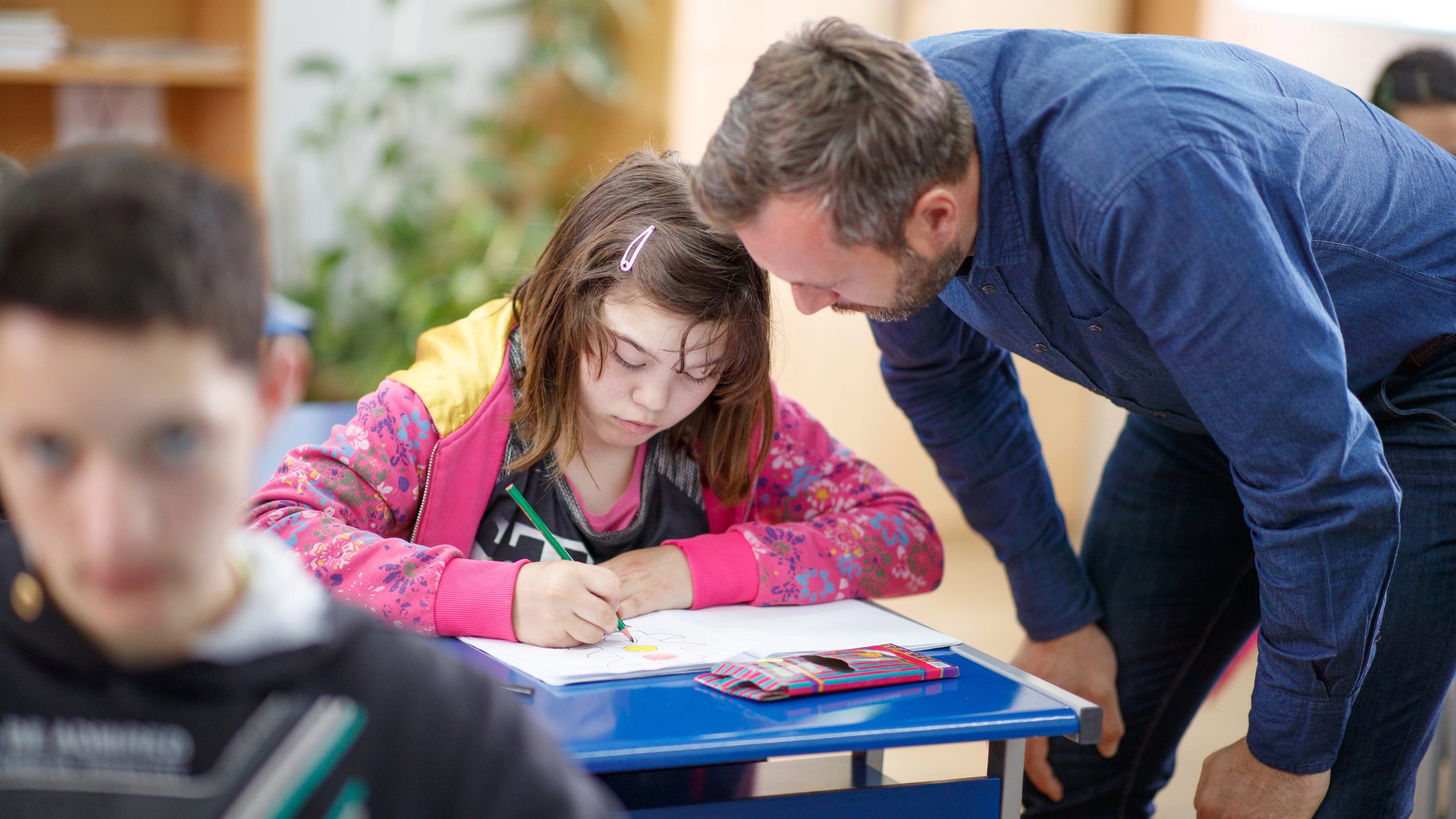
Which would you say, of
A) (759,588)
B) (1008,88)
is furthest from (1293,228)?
(759,588)

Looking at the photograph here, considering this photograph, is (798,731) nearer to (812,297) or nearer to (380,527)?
(812,297)

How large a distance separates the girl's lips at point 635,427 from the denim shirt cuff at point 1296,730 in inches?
25.5

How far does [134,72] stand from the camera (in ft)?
9.66

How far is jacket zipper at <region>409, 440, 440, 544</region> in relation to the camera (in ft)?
4.48

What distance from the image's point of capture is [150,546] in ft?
2.10

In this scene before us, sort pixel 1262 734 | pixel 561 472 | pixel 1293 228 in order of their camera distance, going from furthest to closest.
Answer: pixel 561 472
pixel 1262 734
pixel 1293 228

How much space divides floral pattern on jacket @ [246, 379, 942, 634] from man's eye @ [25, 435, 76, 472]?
0.62 meters

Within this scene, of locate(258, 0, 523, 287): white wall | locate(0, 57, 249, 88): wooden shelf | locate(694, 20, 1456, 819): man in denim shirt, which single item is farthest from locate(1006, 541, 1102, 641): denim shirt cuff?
locate(258, 0, 523, 287): white wall

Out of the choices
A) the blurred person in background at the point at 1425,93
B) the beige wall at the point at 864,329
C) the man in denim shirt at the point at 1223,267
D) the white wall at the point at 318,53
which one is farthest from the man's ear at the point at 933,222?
the white wall at the point at 318,53

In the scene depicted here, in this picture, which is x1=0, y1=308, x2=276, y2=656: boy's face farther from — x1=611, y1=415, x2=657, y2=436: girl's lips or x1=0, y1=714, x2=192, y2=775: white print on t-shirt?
x1=611, y1=415, x2=657, y2=436: girl's lips

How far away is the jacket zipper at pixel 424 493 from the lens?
53.8 inches

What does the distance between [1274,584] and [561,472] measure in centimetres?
73

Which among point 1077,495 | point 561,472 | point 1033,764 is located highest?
point 561,472

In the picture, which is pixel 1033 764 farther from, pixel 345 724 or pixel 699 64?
pixel 699 64
